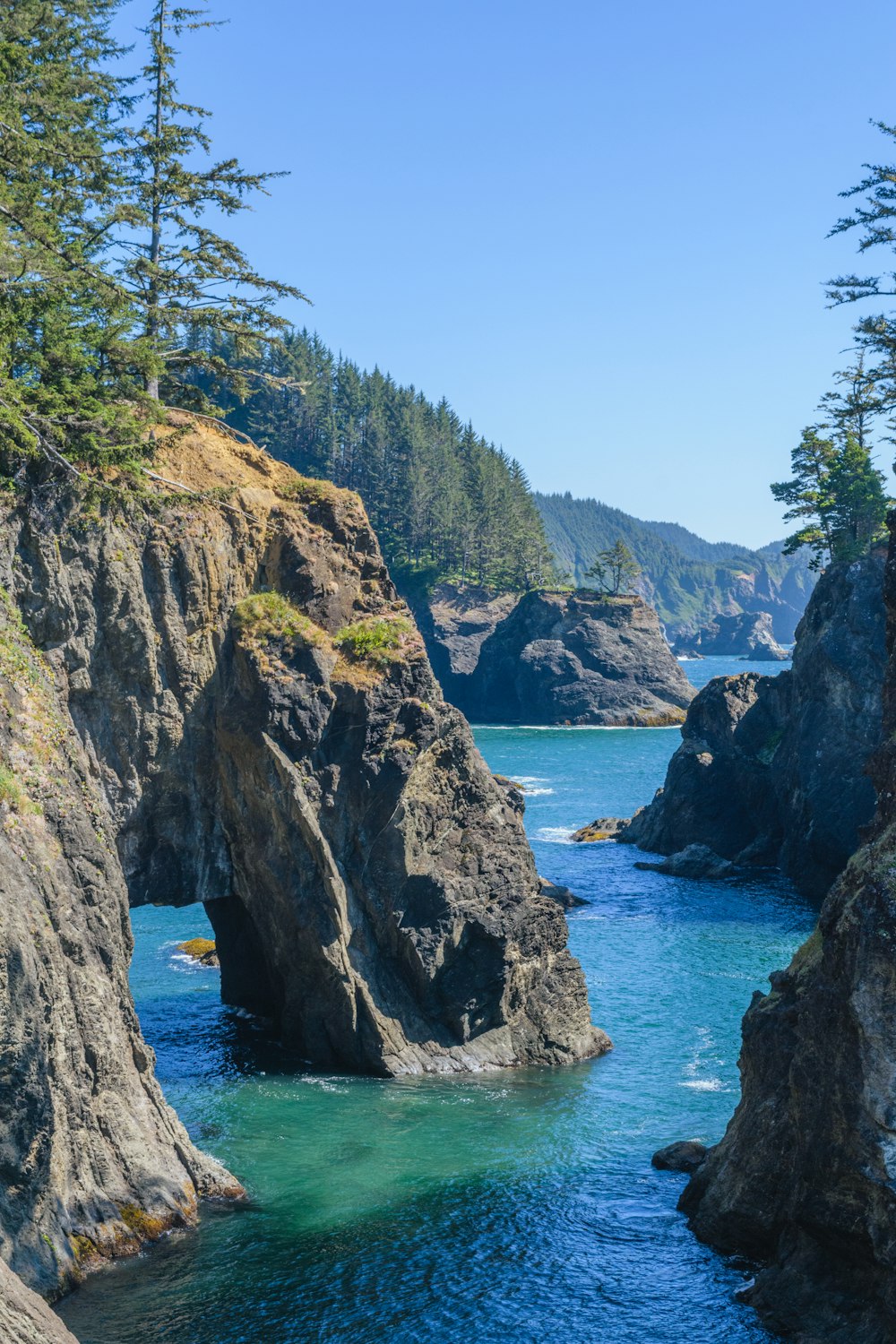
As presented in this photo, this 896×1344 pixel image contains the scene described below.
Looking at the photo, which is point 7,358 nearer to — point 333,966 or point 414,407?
point 333,966

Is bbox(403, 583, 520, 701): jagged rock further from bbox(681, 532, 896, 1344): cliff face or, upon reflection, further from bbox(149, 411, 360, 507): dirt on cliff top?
bbox(681, 532, 896, 1344): cliff face

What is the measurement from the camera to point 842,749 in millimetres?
60969

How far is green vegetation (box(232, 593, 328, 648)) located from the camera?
3622 cm

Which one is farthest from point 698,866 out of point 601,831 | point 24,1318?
point 24,1318

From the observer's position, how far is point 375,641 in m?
37.9

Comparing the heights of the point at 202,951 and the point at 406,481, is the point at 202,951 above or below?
below

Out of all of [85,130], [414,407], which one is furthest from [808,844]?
[414,407]

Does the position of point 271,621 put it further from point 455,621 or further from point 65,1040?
point 455,621

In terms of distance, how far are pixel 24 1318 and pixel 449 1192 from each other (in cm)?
1271

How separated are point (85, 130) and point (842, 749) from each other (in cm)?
4424

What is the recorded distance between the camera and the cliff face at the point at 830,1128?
20.6 m

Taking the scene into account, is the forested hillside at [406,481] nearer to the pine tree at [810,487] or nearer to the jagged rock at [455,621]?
the jagged rock at [455,621]

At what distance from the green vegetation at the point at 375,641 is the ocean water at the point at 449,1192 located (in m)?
12.5

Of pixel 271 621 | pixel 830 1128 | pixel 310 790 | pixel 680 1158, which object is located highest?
pixel 271 621
